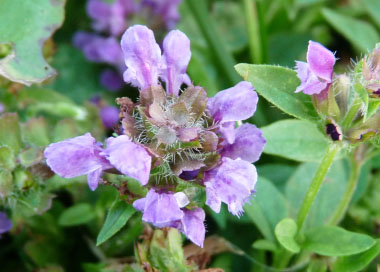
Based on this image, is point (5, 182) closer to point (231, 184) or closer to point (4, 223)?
point (4, 223)

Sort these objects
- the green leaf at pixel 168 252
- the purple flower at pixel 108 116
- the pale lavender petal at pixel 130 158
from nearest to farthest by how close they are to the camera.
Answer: the pale lavender petal at pixel 130 158 → the green leaf at pixel 168 252 → the purple flower at pixel 108 116

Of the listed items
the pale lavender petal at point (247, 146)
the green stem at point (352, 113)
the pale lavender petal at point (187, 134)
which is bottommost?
the pale lavender petal at point (247, 146)

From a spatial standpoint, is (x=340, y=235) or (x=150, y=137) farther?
(x=340, y=235)

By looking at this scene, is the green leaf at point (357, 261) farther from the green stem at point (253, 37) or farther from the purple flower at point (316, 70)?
the green stem at point (253, 37)

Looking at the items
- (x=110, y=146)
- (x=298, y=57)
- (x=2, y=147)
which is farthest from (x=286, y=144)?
(x=298, y=57)

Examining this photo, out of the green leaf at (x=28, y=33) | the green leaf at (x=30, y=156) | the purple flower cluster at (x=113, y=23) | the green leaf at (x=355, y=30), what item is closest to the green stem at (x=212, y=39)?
the purple flower cluster at (x=113, y=23)

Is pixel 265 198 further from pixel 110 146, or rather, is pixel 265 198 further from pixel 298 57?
pixel 298 57
